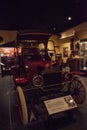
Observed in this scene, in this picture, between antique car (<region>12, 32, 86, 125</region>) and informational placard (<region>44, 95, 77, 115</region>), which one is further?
antique car (<region>12, 32, 86, 125</region>)

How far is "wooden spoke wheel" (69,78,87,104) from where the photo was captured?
3296mm

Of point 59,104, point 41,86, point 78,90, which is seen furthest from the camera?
point 78,90

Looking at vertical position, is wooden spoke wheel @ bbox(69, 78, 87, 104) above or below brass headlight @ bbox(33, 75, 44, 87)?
below

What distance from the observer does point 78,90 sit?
3.44 metres

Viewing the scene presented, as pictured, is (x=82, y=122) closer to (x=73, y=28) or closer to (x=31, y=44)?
(x=31, y=44)

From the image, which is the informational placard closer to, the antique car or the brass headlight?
the antique car

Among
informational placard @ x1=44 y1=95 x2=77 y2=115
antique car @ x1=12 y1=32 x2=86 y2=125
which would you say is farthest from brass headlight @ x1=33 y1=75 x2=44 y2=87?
informational placard @ x1=44 y1=95 x2=77 y2=115

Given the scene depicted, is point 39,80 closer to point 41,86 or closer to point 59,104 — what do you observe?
point 41,86

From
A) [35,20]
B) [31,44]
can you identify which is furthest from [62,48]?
[31,44]

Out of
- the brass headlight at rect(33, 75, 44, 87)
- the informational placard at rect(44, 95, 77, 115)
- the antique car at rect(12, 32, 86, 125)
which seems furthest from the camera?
the brass headlight at rect(33, 75, 44, 87)

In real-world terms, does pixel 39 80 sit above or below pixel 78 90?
above

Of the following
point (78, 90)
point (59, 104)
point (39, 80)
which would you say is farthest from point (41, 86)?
point (78, 90)

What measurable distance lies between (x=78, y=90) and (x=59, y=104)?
0.98 meters

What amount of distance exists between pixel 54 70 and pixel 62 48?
29.0 ft
